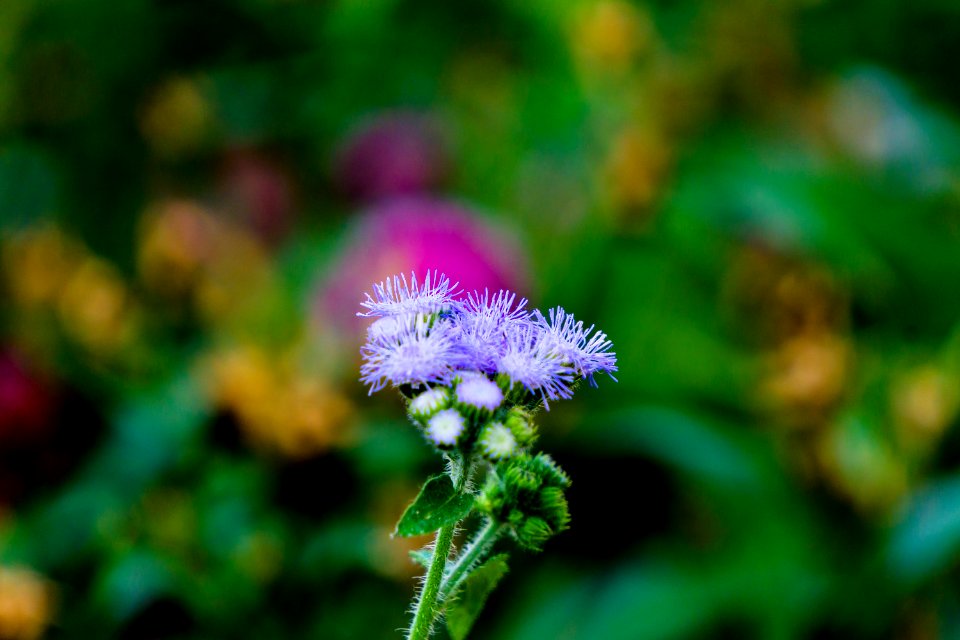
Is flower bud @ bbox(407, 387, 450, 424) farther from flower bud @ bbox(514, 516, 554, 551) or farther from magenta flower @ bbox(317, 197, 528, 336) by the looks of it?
magenta flower @ bbox(317, 197, 528, 336)

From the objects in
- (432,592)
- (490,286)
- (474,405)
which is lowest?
(432,592)

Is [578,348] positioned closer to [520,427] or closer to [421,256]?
[520,427]

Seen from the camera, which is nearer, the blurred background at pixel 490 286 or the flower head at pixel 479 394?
the flower head at pixel 479 394

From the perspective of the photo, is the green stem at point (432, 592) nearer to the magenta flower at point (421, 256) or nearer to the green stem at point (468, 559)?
the green stem at point (468, 559)

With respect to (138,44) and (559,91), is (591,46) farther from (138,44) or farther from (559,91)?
(138,44)

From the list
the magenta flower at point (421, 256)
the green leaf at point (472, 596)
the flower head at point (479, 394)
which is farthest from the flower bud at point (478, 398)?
the magenta flower at point (421, 256)

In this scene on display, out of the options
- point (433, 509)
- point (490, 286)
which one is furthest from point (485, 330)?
point (490, 286)

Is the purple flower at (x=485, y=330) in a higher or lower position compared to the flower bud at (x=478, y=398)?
higher
